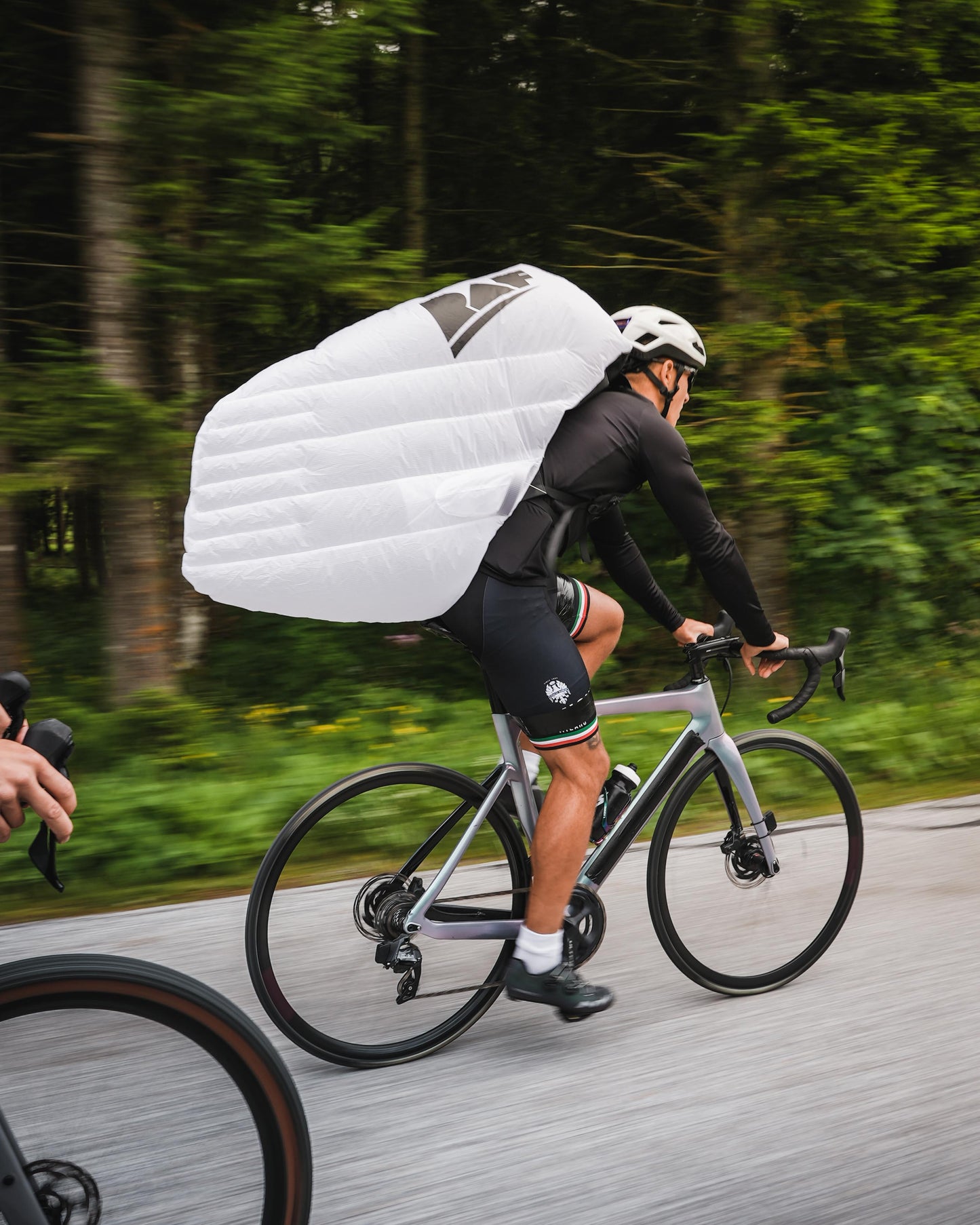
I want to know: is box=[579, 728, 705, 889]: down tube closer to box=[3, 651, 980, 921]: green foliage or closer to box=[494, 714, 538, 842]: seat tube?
box=[494, 714, 538, 842]: seat tube

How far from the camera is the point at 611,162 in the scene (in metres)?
7.98

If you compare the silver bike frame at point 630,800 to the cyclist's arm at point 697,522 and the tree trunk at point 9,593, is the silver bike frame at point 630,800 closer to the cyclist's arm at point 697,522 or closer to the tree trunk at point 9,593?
the cyclist's arm at point 697,522

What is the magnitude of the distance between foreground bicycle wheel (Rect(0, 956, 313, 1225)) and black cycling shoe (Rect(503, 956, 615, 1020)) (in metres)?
1.20

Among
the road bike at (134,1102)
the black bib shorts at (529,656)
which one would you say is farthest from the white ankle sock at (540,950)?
the road bike at (134,1102)

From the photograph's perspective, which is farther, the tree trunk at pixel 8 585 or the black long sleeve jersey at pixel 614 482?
the tree trunk at pixel 8 585

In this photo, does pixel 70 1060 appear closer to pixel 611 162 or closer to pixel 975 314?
pixel 975 314

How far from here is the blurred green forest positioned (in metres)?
5.20

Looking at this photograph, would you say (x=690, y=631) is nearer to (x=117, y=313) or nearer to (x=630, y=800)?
(x=630, y=800)

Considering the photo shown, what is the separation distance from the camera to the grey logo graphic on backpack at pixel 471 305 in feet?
9.40

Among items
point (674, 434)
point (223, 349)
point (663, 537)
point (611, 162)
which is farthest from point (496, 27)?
point (674, 434)

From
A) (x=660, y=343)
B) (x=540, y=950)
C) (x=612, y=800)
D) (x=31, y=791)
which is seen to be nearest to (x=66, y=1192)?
(x=31, y=791)

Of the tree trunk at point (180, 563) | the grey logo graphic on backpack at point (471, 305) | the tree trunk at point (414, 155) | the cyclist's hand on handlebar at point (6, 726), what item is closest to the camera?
the cyclist's hand on handlebar at point (6, 726)

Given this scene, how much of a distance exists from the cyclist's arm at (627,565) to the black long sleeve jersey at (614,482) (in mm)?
372

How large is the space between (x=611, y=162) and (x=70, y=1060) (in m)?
7.48
